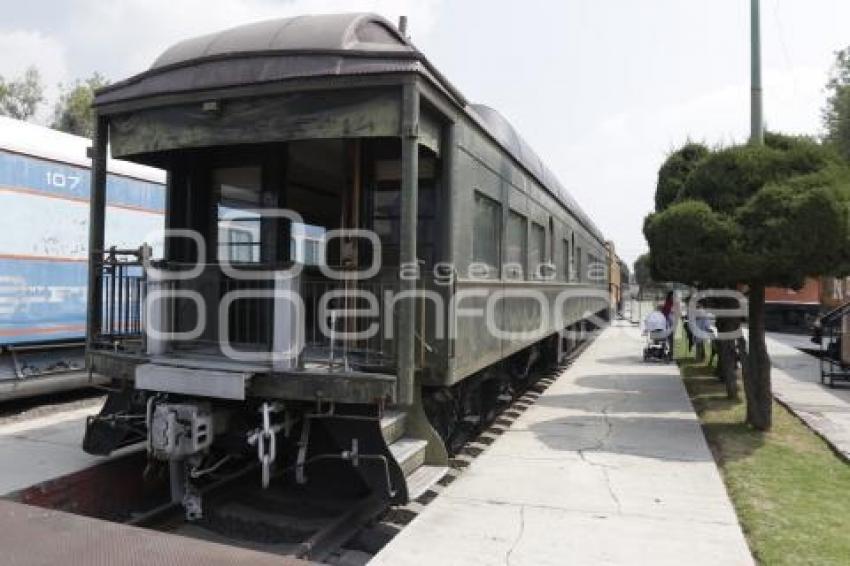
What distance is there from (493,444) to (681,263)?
290 cm

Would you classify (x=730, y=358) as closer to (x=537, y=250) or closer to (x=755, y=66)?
(x=537, y=250)

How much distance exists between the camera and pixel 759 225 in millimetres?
7691

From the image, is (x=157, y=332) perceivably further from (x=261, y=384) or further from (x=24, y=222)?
(x=24, y=222)

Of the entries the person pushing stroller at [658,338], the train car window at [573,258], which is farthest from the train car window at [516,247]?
the person pushing stroller at [658,338]

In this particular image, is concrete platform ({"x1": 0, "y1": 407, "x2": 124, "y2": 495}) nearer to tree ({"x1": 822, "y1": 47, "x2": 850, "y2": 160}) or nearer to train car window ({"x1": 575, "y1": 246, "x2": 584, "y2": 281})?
train car window ({"x1": 575, "y1": 246, "x2": 584, "y2": 281})

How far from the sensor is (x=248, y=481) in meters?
6.29

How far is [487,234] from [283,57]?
95.4 inches

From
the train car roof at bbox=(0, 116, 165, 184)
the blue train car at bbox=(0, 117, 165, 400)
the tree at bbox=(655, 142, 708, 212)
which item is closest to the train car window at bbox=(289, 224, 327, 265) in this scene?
the train car roof at bbox=(0, 116, 165, 184)

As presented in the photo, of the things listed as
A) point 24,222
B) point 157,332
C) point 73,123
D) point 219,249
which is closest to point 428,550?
point 157,332

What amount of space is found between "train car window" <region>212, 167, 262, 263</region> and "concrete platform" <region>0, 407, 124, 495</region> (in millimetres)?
2120

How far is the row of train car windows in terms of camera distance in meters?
6.37

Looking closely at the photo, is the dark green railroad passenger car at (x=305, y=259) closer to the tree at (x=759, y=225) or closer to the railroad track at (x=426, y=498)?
the railroad track at (x=426, y=498)

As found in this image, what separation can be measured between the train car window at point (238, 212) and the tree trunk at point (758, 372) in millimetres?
5677

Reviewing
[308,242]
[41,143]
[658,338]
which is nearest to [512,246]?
[308,242]
